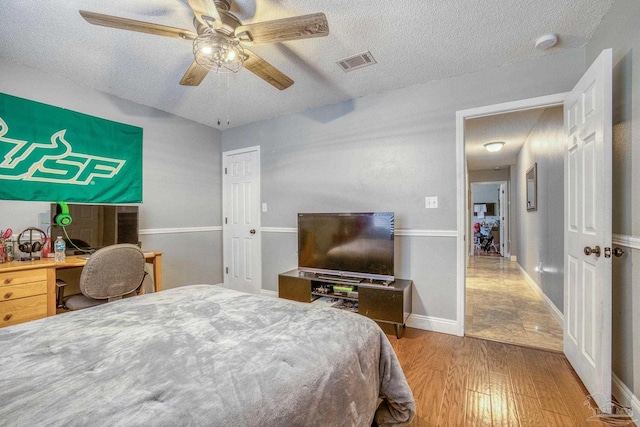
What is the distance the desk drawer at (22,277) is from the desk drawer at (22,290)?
0.02 meters

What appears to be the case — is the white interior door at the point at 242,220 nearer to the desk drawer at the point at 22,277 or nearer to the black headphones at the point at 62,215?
the black headphones at the point at 62,215

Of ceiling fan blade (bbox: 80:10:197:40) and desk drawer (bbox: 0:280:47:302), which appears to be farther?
desk drawer (bbox: 0:280:47:302)

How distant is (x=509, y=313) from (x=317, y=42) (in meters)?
3.38

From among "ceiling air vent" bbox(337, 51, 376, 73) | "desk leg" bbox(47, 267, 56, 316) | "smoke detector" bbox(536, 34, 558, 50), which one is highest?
"ceiling air vent" bbox(337, 51, 376, 73)

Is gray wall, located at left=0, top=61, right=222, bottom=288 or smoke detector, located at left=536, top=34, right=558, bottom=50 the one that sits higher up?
smoke detector, located at left=536, top=34, right=558, bottom=50

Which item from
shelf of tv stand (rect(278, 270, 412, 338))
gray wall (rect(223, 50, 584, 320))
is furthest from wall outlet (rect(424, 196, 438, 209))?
shelf of tv stand (rect(278, 270, 412, 338))

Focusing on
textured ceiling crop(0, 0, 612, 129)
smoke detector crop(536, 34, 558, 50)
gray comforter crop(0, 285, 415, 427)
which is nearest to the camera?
gray comforter crop(0, 285, 415, 427)

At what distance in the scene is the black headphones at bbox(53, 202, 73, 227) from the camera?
2.53 metres

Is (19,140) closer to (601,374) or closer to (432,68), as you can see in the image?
(432,68)

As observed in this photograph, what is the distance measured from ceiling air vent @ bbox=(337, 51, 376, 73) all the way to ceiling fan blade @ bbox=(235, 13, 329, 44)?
88 cm

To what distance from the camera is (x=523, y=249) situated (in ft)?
18.0

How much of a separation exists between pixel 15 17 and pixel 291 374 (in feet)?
9.08

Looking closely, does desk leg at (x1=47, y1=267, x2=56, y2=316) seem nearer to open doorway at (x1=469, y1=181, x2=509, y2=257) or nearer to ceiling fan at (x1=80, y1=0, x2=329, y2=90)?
Result: ceiling fan at (x1=80, y1=0, x2=329, y2=90)

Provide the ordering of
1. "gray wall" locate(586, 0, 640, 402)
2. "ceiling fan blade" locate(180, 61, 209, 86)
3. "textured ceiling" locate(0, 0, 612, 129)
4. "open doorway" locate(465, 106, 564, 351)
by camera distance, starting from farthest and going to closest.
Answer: "open doorway" locate(465, 106, 564, 351)
"ceiling fan blade" locate(180, 61, 209, 86)
"textured ceiling" locate(0, 0, 612, 129)
"gray wall" locate(586, 0, 640, 402)
